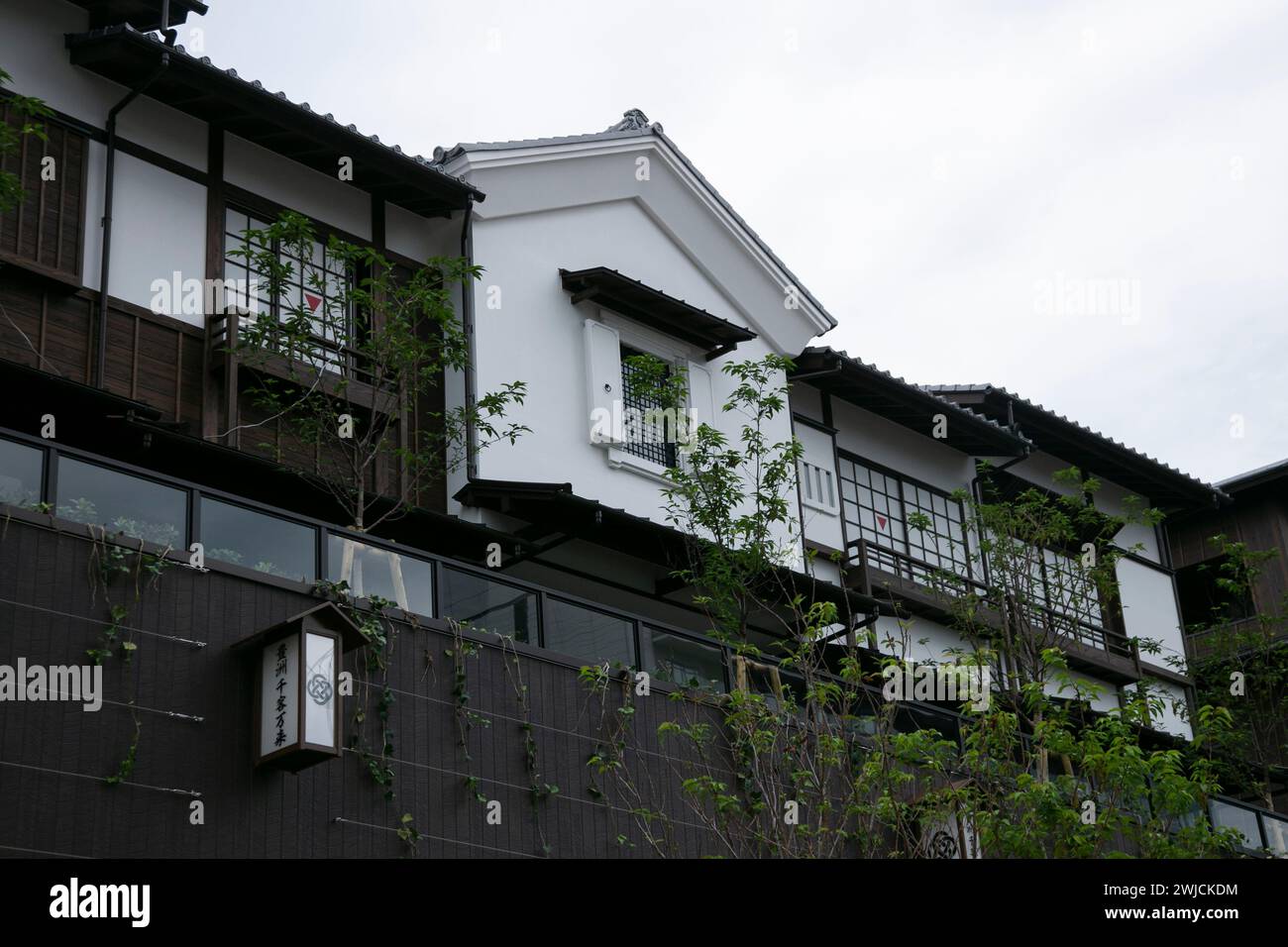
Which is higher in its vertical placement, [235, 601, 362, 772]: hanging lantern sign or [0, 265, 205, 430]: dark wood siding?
[0, 265, 205, 430]: dark wood siding

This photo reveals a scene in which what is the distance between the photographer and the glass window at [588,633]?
14266mm

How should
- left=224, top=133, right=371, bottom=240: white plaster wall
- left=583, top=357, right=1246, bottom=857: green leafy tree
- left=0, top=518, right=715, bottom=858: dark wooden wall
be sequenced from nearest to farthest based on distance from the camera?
left=0, top=518, right=715, bottom=858: dark wooden wall, left=583, top=357, right=1246, bottom=857: green leafy tree, left=224, top=133, right=371, bottom=240: white plaster wall

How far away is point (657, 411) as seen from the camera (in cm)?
1936

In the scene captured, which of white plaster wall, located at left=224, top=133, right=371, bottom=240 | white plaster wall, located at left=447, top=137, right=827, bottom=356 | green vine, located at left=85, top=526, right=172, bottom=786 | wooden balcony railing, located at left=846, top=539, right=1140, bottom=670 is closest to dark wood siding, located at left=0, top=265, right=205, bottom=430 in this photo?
white plaster wall, located at left=224, top=133, right=371, bottom=240

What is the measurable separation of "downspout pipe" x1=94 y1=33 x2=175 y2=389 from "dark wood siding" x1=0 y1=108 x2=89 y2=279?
0.68ft

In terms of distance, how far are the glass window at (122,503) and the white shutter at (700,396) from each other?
28.8 ft

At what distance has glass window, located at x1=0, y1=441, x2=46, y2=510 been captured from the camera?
10969mm

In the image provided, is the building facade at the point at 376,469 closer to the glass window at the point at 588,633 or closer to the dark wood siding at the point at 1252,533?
the glass window at the point at 588,633

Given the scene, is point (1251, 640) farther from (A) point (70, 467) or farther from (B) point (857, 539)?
(A) point (70, 467)

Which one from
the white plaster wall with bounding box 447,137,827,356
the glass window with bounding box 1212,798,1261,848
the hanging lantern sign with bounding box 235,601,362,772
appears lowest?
the glass window with bounding box 1212,798,1261,848

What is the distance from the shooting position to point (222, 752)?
11156 mm

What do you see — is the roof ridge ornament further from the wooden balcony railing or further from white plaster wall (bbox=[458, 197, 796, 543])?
the wooden balcony railing

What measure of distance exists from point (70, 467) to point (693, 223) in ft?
36.0

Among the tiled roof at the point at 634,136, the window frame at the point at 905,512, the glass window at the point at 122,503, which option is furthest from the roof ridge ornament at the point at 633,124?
the glass window at the point at 122,503
